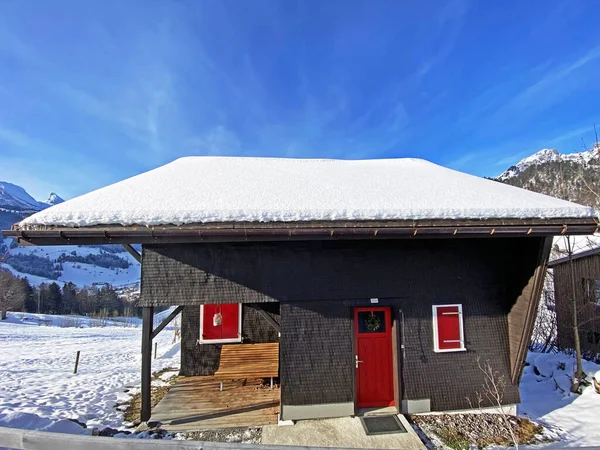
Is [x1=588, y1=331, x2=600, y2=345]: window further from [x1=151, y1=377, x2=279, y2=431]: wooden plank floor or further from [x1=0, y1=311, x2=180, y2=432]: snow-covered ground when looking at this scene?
[x1=0, y1=311, x2=180, y2=432]: snow-covered ground

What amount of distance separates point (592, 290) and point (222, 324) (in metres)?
12.8

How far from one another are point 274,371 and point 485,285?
4815 millimetres

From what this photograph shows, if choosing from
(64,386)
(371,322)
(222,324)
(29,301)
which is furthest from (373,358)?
(29,301)

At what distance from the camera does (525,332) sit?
555 centimetres

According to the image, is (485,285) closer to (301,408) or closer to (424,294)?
(424,294)

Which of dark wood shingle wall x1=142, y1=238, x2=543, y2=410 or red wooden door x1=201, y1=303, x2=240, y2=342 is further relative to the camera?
red wooden door x1=201, y1=303, x2=240, y2=342

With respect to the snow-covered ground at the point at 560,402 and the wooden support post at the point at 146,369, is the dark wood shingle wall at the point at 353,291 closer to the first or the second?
the wooden support post at the point at 146,369

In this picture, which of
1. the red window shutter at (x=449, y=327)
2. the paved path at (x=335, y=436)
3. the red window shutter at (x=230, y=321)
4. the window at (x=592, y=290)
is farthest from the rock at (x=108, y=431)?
the window at (x=592, y=290)

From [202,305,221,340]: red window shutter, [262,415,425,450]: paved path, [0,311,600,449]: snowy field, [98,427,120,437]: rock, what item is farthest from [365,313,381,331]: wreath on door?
[98,427,120,437]: rock

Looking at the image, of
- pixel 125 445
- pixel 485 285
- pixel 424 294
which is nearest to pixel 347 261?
pixel 424 294

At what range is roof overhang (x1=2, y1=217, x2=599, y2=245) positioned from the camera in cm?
462

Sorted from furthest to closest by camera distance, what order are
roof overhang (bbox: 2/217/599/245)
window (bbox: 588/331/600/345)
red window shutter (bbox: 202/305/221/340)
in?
window (bbox: 588/331/600/345) → red window shutter (bbox: 202/305/221/340) → roof overhang (bbox: 2/217/599/245)

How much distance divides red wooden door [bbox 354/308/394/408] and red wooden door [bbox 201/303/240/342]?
3.68 m

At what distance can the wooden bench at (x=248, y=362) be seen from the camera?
6977 millimetres
